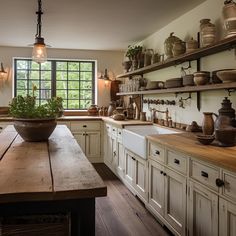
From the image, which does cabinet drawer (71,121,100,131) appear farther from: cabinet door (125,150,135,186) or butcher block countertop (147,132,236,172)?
butcher block countertop (147,132,236,172)

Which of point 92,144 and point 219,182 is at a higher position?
point 219,182

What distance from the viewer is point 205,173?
210cm

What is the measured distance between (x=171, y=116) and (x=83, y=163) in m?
2.60

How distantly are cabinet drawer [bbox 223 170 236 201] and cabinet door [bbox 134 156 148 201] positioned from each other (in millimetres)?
1501

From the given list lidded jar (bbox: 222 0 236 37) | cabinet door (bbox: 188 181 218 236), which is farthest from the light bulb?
cabinet door (bbox: 188 181 218 236)

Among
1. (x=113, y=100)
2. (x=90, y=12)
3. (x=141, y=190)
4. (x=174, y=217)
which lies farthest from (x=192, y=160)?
(x=113, y=100)

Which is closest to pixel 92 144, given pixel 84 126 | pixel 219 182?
pixel 84 126

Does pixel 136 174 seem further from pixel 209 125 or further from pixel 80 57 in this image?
pixel 80 57

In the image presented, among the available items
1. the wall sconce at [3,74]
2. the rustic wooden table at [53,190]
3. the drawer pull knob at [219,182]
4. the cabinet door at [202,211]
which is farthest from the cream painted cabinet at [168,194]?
the wall sconce at [3,74]

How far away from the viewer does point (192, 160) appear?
228 centimetres

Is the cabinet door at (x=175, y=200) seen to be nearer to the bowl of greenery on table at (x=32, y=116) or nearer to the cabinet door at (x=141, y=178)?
the cabinet door at (x=141, y=178)

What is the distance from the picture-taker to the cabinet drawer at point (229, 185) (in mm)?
1793

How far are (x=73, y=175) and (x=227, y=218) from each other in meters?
0.97

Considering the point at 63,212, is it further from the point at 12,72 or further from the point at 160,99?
the point at 12,72
